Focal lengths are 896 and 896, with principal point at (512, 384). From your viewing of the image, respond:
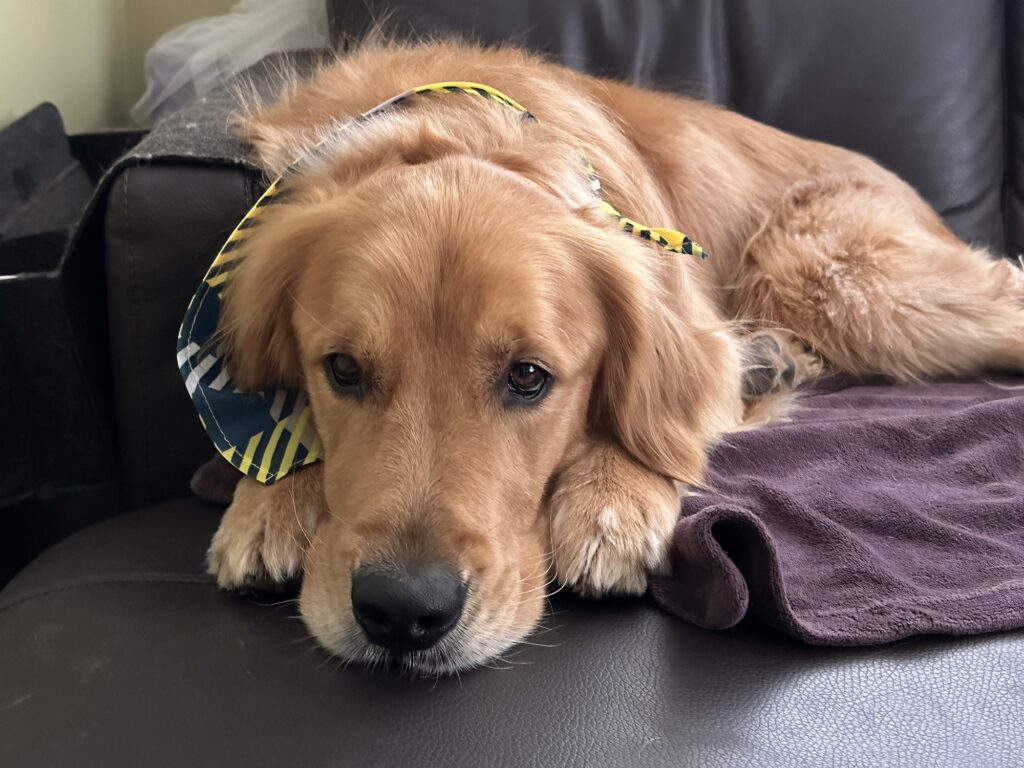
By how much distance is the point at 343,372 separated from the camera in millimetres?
1468

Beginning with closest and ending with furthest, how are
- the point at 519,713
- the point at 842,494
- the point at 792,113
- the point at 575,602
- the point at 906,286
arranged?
the point at 519,713
the point at 575,602
the point at 842,494
the point at 906,286
the point at 792,113

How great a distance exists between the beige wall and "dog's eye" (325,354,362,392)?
184 cm

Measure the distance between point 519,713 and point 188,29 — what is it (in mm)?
3072

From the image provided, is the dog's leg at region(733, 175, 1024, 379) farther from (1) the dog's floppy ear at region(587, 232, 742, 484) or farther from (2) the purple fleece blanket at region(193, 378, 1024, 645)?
(1) the dog's floppy ear at region(587, 232, 742, 484)

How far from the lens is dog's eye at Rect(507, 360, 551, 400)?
56.7 inches

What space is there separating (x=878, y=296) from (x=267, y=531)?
1619mm

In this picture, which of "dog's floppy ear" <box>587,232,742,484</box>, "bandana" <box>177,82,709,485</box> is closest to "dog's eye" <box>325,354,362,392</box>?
"bandana" <box>177,82,709,485</box>

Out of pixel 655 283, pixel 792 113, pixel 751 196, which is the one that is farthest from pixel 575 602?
pixel 792 113

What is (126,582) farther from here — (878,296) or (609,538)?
(878,296)

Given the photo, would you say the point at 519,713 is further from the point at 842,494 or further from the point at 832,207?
the point at 832,207

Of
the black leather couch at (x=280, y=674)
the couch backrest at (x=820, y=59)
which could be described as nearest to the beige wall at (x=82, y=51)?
the couch backrest at (x=820, y=59)

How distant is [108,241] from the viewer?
1.66m

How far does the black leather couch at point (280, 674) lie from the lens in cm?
Result: 111

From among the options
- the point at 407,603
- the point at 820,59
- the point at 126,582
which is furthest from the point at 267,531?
the point at 820,59
